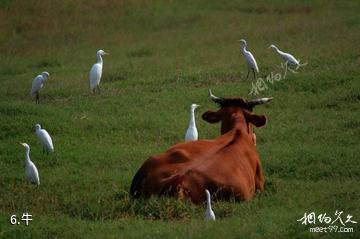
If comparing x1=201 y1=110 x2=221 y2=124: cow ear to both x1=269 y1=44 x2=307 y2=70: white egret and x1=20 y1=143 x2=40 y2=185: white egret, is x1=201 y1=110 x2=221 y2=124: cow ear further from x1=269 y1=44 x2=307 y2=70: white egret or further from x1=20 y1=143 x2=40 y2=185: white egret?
x1=269 y1=44 x2=307 y2=70: white egret

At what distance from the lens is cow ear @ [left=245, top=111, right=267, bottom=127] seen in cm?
1227

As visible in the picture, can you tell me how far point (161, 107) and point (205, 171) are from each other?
23.1 ft

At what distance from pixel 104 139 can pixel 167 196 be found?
512 cm

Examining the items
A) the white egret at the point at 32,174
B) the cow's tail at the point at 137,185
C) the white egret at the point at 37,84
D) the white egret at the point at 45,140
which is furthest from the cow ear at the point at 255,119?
the white egret at the point at 37,84

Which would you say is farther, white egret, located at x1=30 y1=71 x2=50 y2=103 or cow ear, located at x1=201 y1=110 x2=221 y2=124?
white egret, located at x1=30 y1=71 x2=50 y2=103

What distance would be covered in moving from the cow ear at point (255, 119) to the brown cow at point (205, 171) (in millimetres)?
512

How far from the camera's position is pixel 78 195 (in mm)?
11203

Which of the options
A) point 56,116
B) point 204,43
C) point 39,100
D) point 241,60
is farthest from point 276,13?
point 56,116

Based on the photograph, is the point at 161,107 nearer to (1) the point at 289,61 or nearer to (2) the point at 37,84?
(2) the point at 37,84

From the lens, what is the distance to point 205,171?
10391mm

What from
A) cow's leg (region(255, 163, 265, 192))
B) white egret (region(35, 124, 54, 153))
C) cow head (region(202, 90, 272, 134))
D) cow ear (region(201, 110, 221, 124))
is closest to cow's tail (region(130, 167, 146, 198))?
cow's leg (region(255, 163, 265, 192))

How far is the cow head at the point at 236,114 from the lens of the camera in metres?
12.3

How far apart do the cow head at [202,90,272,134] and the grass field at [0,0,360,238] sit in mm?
792

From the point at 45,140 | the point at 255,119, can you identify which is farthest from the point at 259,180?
the point at 45,140
